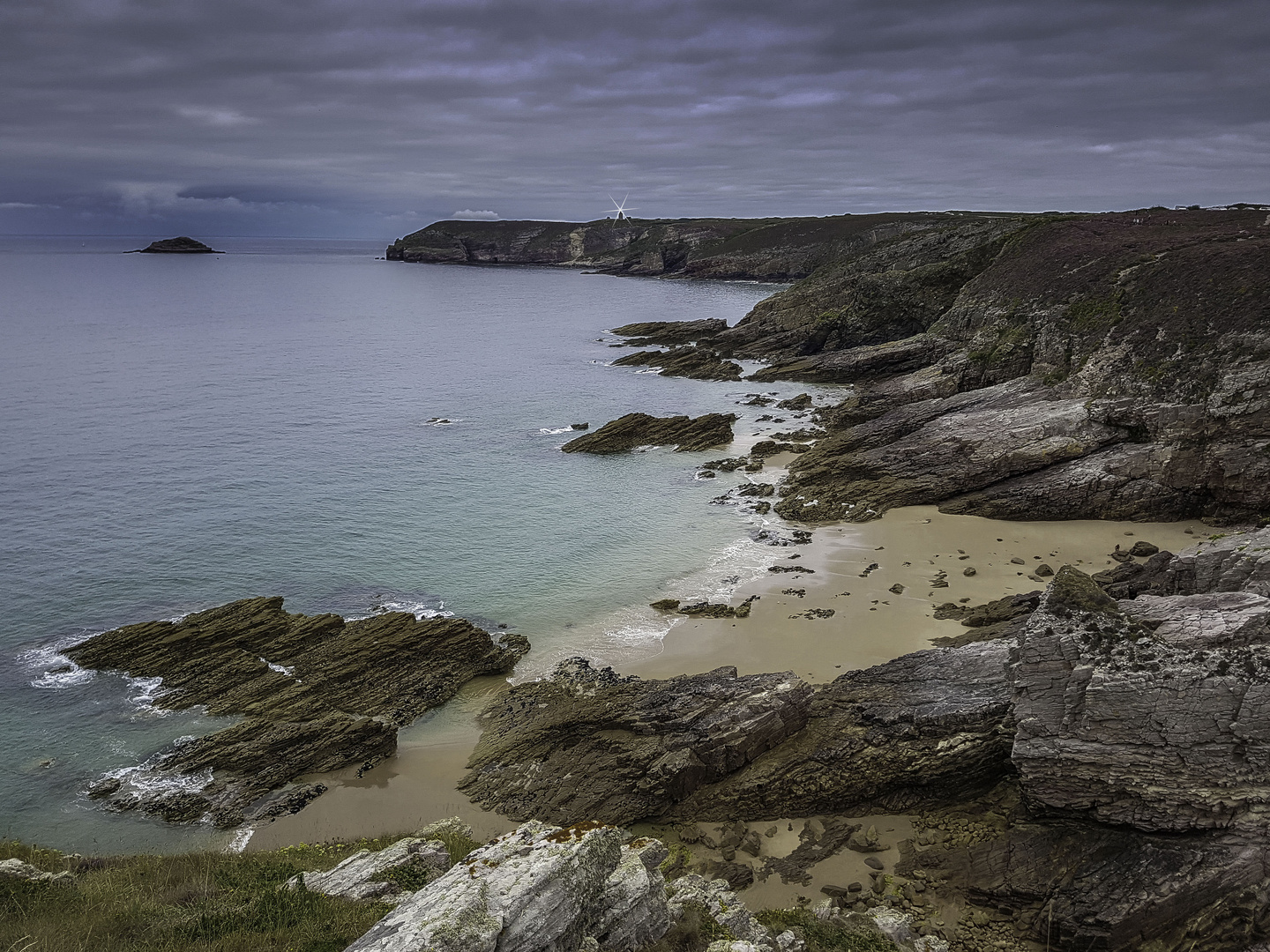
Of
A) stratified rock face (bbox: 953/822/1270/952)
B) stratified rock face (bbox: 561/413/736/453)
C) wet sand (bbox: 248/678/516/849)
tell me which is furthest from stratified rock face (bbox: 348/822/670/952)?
stratified rock face (bbox: 561/413/736/453)

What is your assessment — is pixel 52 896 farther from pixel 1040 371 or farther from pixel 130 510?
pixel 1040 371

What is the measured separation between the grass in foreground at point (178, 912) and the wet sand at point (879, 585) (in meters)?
11.0

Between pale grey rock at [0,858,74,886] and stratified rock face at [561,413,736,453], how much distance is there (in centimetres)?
3189

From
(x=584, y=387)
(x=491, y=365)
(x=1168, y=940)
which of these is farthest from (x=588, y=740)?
(x=491, y=365)

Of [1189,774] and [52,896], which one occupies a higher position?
[1189,774]

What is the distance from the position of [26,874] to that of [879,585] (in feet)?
70.3

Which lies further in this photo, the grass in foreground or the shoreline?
the shoreline

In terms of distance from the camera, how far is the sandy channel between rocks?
51.1 feet

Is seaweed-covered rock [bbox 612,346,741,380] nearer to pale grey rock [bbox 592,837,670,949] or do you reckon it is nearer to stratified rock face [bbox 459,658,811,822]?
stratified rock face [bbox 459,658,811,822]

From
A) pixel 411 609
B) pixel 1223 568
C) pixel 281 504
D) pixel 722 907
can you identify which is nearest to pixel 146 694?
pixel 411 609

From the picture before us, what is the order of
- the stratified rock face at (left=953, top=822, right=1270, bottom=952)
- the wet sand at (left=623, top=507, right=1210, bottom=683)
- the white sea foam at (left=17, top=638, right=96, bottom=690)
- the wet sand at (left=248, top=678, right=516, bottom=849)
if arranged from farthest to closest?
1. the wet sand at (left=623, top=507, right=1210, bottom=683)
2. the white sea foam at (left=17, top=638, right=96, bottom=690)
3. the wet sand at (left=248, top=678, right=516, bottom=849)
4. the stratified rock face at (left=953, top=822, right=1270, bottom=952)

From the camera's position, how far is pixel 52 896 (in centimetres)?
1014

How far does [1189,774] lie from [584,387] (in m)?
49.9

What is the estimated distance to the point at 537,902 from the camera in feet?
27.1
